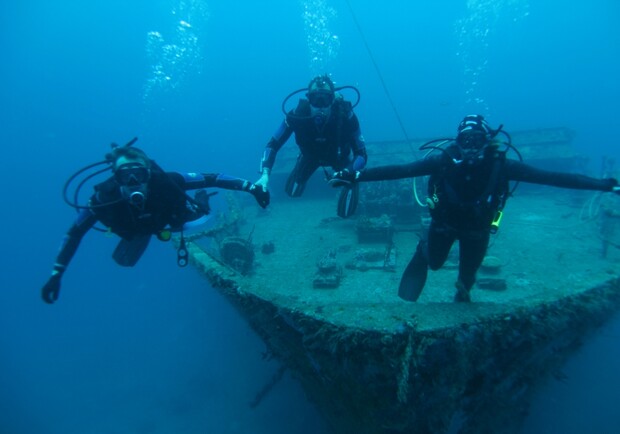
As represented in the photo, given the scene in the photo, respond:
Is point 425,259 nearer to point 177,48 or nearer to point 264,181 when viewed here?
point 264,181

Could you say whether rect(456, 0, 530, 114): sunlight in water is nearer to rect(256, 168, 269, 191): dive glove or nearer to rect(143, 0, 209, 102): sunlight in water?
rect(143, 0, 209, 102): sunlight in water

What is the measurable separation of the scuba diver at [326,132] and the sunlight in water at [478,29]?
131 meters

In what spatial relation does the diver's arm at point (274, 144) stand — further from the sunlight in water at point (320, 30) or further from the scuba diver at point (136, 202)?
the sunlight in water at point (320, 30)

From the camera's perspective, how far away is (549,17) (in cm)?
13800

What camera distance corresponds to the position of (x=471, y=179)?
11.6 feet

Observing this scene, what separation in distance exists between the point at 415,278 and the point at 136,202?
3772mm

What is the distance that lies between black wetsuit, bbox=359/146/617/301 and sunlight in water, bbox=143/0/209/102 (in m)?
135

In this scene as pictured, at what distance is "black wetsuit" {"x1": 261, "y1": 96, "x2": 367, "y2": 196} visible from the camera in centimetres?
534

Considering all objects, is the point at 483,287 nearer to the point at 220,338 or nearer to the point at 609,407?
the point at 609,407

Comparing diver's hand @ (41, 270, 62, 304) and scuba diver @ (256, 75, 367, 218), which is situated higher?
scuba diver @ (256, 75, 367, 218)

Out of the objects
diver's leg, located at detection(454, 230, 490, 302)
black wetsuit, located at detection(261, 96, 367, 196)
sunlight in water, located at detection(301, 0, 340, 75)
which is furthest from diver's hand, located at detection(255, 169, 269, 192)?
sunlight in water, located at detection(301, 0, 340, 75)

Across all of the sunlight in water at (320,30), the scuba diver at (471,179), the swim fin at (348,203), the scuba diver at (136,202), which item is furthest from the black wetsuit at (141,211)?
the sunlight in water at (320,30)

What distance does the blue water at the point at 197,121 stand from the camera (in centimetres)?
1249

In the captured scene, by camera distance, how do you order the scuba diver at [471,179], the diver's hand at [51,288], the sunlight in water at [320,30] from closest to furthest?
the scuba diver at [471,179], the diver's hand at [51,288], the sunlight in water at [320,30]
